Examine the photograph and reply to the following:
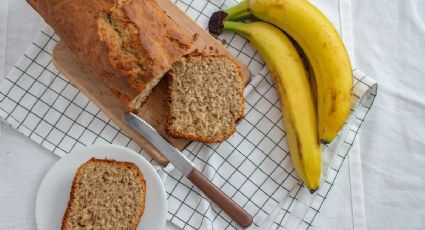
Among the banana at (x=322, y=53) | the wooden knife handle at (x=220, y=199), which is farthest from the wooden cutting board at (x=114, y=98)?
the banana at (x=322, y=53)

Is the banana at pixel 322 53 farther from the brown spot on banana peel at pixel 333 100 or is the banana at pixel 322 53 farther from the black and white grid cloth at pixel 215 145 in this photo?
the black and white grid cloth at pixel 215 145

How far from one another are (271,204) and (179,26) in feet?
2.71

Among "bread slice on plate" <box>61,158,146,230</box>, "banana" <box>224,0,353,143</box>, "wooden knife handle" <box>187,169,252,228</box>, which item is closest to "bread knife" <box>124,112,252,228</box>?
"wooden knife handle" <box>187,169,252,228</box>

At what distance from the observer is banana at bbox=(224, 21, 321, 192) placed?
6.83ft

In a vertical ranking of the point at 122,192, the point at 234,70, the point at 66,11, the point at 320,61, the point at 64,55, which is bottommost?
the point at 122,192

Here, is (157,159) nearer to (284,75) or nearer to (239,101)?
(239,101)

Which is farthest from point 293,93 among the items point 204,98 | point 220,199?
point 220,199

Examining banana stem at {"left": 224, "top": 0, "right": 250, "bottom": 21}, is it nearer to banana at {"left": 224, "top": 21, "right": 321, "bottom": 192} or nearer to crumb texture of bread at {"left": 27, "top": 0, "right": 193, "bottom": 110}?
banana at {"left": 224, "top": 21, "right": 321, "bottom": 192}

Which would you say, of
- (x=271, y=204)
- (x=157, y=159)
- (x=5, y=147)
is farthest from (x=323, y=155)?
(x=5, y=147)

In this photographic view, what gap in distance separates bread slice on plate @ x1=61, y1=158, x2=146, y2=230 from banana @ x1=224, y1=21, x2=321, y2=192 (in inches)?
25.1

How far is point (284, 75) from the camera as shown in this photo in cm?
214

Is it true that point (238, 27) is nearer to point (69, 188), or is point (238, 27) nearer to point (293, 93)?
point (293, 93)

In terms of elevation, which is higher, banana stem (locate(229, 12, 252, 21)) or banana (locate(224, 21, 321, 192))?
banana stem (locate(229, 12, 252, 21))

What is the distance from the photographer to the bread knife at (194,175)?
2.08 meters
